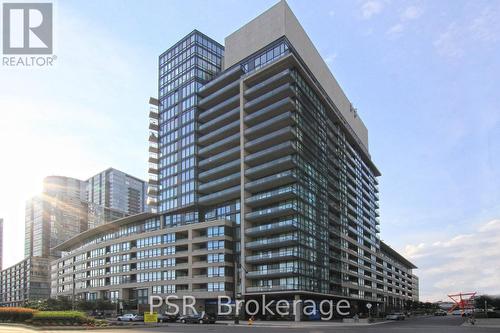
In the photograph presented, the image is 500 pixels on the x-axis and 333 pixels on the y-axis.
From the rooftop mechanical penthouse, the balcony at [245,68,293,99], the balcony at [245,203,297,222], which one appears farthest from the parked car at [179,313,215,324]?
the balcony at [245,68,293,99]

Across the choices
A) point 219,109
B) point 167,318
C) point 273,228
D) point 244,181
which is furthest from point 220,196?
point 167,318

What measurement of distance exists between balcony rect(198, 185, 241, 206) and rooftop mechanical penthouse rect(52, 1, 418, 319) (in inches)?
9.1

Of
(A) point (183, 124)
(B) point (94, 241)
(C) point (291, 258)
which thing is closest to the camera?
(C) point (291, 258)

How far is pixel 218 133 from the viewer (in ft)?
331

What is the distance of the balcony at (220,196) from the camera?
96750 millimetres

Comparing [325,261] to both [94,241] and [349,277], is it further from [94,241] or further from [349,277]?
[94,241]

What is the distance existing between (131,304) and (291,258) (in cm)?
4625

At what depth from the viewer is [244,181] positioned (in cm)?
9556

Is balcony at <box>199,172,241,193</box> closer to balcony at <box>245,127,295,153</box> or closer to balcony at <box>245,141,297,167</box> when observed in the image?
balcony at <box>245,141,297,167</box>

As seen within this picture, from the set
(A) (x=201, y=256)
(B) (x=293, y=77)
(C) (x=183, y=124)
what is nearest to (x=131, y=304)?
(A) (x=201, y=256)

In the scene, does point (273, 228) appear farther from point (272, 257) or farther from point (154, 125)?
point (154, 125)

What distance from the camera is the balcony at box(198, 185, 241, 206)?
317 ft

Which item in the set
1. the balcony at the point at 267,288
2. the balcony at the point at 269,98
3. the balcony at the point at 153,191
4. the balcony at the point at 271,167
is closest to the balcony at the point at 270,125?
the balcony at the point at 269,98

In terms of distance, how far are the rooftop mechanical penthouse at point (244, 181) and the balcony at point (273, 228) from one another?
22 centimetres
